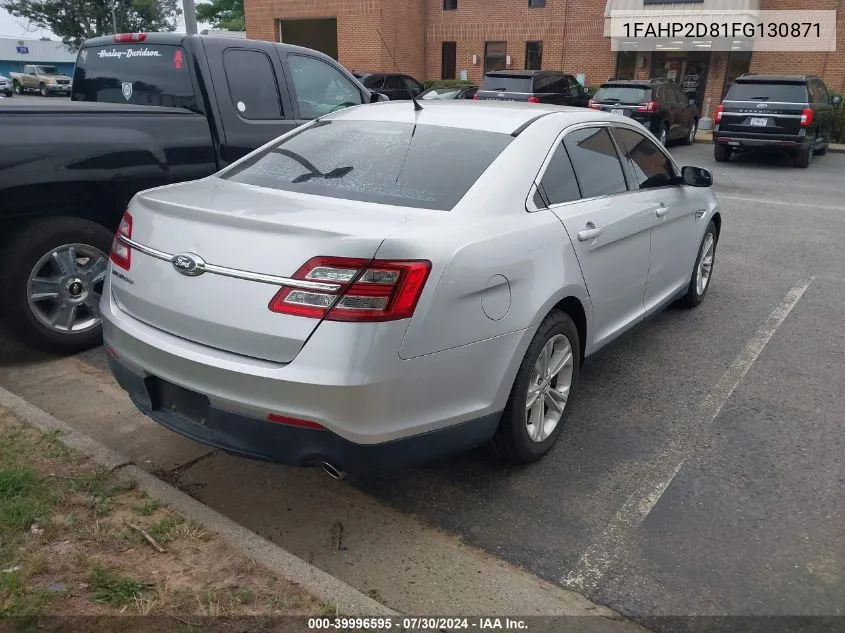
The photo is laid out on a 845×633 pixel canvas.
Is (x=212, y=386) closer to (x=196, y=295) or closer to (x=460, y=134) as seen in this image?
(x=196, y=295)

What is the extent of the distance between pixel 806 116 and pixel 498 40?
679 inches

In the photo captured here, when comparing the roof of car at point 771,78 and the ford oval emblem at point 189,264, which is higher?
the roof of car at point 771,78

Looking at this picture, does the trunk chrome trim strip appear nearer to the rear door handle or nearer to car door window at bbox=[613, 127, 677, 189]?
the rear door handle

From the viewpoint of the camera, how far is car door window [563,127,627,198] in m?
3.78

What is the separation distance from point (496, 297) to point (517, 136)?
1.00 metres

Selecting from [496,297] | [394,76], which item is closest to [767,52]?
[394,76]

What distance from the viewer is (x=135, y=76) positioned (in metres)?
5.61

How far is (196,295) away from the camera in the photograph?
2.70 m

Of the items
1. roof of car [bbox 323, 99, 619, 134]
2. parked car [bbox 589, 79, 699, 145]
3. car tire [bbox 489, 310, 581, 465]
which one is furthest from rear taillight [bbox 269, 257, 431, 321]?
parked car [bbox 589, 79, 699, 145]

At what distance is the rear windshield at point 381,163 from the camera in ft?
10.2

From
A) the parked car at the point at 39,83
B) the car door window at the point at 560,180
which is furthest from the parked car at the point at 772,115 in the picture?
the parked car at the point at 39,83

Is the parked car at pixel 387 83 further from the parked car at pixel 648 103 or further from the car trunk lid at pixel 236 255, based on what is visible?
the car trunk lid at pixel 236 255

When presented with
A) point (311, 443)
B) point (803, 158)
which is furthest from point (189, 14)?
point (803, 158)

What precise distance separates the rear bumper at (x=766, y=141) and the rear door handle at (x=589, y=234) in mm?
13279
